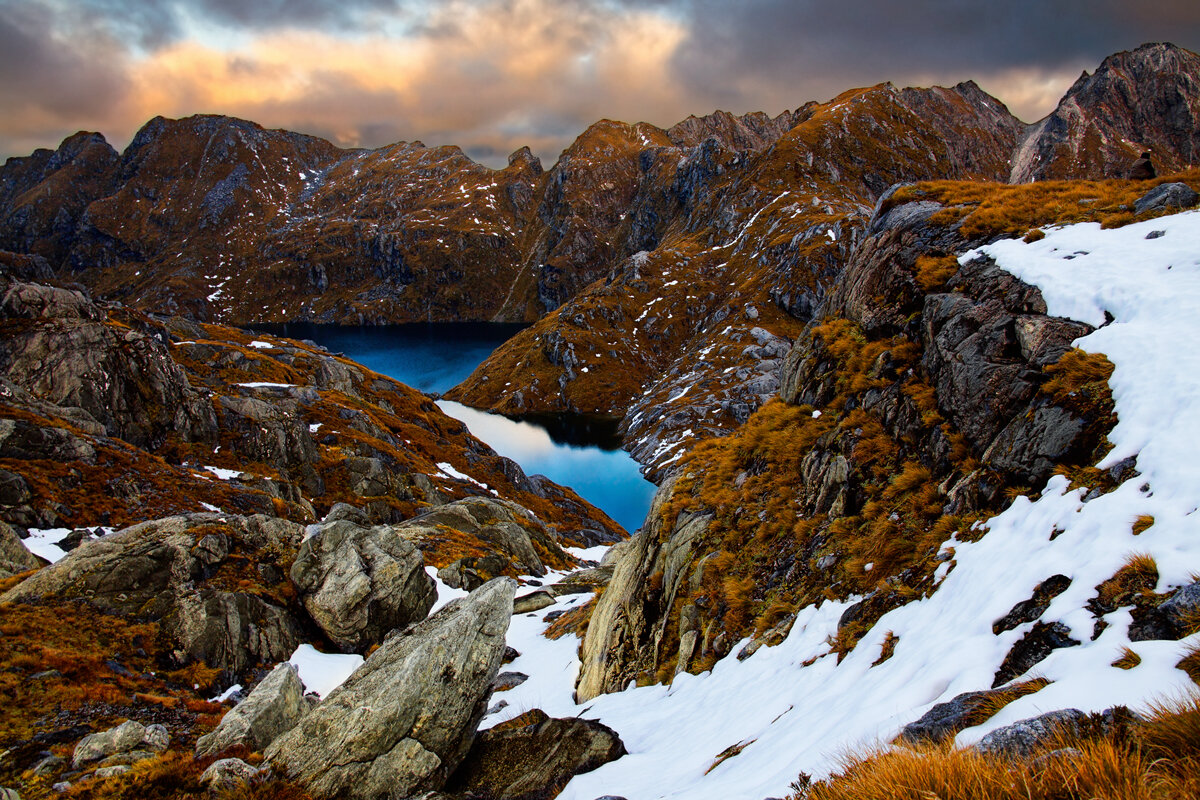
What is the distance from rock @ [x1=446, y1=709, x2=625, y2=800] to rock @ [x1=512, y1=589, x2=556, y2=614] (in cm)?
2115

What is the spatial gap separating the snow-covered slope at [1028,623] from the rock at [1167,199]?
105 centimetres

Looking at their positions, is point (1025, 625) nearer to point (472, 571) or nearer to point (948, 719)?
point (948, 719)

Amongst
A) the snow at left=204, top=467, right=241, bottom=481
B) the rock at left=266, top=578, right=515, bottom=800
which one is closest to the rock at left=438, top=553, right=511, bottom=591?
the rock at left=266, top=578, right=515, bottom=800

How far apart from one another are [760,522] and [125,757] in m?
16.6

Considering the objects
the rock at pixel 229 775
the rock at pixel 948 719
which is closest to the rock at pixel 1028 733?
the rock at pixel 948 719

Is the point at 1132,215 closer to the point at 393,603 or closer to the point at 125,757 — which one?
the point at 125,757

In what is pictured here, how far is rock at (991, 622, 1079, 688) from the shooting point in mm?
6543

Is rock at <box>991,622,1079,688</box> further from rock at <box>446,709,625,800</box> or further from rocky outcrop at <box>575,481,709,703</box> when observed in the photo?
rocky outcrop at <box>575,481,709,703</box>

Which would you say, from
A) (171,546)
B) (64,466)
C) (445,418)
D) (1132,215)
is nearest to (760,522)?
(1132,215)

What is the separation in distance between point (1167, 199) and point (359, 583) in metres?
32.7

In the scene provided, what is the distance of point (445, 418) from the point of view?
10200 cm

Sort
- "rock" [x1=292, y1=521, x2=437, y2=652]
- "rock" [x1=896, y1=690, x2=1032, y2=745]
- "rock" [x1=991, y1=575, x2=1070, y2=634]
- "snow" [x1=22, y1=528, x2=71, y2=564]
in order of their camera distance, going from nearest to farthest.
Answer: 1. "rock" [x1=896, y1=690, x2=1032, y2=745]
2. "rock" [x1=991, y1=575, x2=1070, y2=634]
3. "rock" [x1=292, y1=521, x2=437, y2=652]
4. "snow" [x1=22, y1=528, x2=71, y2=564]

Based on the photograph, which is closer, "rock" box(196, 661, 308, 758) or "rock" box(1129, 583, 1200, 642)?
"rock" box(1129, 583, 1200, 642)

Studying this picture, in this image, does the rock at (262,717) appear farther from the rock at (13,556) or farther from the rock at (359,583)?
the rock at (13,556)
